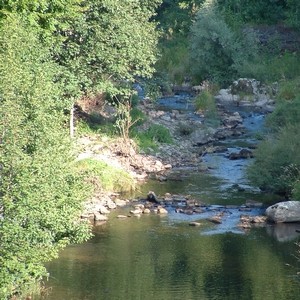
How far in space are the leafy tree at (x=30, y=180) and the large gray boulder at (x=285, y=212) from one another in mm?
11037

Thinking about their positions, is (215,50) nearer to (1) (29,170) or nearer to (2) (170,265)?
(2) (170,265)

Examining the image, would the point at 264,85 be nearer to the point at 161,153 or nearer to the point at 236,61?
the point at 236,61

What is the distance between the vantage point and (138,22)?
42.5m

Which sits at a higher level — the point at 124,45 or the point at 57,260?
the point at 124,45

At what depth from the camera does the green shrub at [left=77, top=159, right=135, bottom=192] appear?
37.3 m

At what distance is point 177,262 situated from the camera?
2866 cm

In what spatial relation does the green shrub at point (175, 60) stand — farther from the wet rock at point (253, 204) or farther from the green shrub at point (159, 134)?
the wet rock at point (253, 204)

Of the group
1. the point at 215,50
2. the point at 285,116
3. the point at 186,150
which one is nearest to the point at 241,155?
the point at 285,116

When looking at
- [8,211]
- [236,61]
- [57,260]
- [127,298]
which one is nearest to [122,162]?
[57,260]

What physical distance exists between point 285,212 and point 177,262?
6290 millimetres

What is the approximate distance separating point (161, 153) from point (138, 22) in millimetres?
6402

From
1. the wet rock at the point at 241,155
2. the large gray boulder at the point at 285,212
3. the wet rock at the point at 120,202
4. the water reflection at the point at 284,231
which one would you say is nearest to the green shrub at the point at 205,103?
the wet rock at the point at 241,155

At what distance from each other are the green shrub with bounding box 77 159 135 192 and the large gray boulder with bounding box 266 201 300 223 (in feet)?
22.8

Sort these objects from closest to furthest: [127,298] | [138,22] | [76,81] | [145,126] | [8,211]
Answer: [8,211] < [127,298] < [76,81] < [138,22] < [145,126]
